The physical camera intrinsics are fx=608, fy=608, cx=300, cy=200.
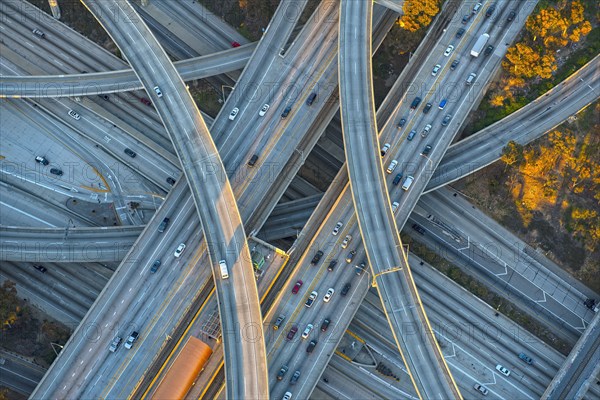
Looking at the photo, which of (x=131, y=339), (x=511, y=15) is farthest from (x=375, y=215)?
(x=511, y=15)

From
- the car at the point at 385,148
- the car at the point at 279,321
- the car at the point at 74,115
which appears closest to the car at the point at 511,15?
the car at the point at 385,148

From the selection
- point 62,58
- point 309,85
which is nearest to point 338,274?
point 309,85

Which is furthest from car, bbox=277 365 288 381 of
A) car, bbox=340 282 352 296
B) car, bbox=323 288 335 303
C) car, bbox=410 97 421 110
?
car, bbox=410 97 421 110

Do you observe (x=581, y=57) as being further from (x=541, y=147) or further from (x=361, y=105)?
(x=361, y=105)

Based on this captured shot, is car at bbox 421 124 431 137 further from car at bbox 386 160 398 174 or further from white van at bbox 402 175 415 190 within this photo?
white van at bbox 402 175 415 190

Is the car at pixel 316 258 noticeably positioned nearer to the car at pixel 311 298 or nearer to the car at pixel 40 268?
the car at pixel 311 298

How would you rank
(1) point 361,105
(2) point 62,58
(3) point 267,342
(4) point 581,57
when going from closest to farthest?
(3) point 267,342 < (1) point 361,105 < (4) point 581,57 < (2) point 62,58

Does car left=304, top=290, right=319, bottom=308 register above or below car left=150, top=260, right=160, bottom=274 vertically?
above
